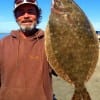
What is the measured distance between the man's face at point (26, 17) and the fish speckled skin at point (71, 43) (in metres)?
0.96

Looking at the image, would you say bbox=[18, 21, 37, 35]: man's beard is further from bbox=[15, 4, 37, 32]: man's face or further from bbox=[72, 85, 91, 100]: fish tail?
bbox=[72, 85, 91, 100]: fish tail

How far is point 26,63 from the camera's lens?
5.85 metres

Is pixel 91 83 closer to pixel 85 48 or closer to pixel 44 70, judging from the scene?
pixel 44 70

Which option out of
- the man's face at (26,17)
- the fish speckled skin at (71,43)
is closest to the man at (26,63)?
the man's face at (26,17)

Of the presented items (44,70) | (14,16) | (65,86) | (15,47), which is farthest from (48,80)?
(65,86)

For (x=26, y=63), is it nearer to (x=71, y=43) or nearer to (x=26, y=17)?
(x=26, y=17)

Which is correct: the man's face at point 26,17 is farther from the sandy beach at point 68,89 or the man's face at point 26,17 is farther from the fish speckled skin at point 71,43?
the sandy beach at point 68,89

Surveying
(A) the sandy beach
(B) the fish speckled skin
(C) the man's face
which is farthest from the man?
(A) the sandy beach

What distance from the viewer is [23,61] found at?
5852 mm

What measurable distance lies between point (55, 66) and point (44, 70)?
916 millimetres

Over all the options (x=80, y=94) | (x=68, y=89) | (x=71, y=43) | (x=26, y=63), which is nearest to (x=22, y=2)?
(x=26, y=63)

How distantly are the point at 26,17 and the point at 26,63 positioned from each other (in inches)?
24.1

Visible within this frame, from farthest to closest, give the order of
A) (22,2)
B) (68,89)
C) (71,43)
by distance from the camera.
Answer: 1. (68,89)
2. (22,2)
3. (71,43)

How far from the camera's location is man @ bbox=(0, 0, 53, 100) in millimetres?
5840
